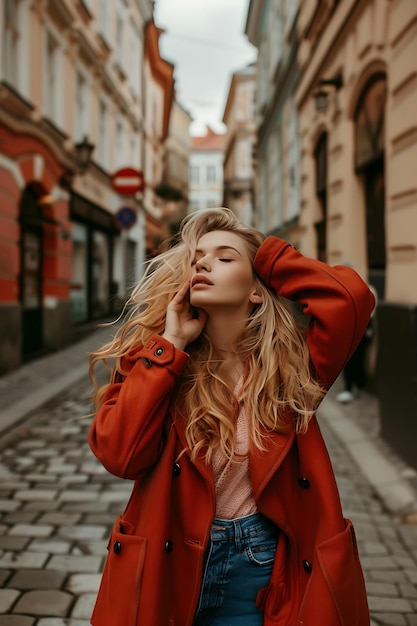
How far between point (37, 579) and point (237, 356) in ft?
6.59

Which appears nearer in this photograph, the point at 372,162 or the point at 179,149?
the point at 372,162

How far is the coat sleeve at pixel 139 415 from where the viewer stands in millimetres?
1418

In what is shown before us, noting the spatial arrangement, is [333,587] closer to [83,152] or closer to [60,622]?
[60,622]

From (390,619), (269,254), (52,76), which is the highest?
(52,76)

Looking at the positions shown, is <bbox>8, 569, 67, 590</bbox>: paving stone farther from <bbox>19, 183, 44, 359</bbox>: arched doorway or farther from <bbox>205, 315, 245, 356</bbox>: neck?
<bbox>19, 183, 44, 359</bbox>: arched doorway

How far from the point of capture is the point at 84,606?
2785 millimetres

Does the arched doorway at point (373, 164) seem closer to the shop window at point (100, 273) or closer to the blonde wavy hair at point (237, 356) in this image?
the blonde wavy hair at point (237, 356)

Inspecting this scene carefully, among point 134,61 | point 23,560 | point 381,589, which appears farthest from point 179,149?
point 381,589

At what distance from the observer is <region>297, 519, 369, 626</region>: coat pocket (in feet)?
4.67

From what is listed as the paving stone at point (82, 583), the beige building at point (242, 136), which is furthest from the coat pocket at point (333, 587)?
the beige building at point (242, 136)

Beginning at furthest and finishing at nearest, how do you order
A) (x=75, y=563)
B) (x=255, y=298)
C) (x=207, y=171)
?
(x=207, y=171), (x=75, y=563), (x=255, y=298)

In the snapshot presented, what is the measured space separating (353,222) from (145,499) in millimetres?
7125

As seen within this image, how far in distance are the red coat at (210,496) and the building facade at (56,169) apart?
4.55m

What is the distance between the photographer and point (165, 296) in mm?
1667
